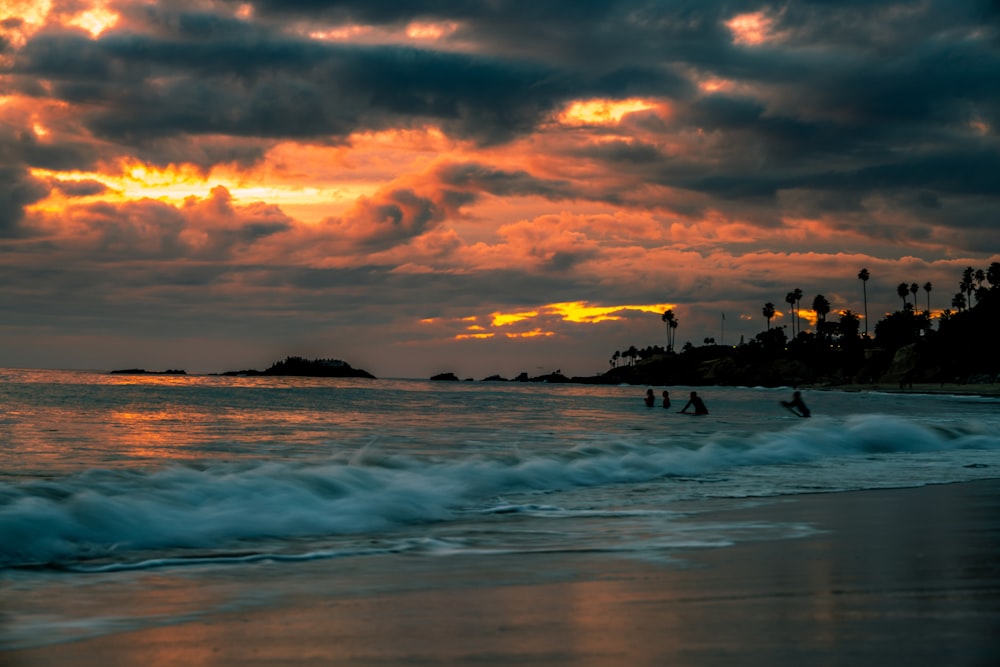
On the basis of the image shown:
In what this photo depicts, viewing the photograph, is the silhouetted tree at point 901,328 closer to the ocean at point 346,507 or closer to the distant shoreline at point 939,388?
the distant shoreline at point 939,388

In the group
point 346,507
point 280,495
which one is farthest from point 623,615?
point 280,495

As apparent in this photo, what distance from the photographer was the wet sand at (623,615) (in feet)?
→ 16.1

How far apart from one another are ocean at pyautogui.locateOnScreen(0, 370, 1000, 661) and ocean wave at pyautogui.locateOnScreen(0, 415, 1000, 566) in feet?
0.14

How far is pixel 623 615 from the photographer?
19.2 ft

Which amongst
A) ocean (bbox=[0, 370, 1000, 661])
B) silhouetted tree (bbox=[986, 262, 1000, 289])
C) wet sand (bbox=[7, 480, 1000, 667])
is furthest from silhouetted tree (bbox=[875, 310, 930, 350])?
wet sand (bbox=[7, 480, 1000, 667])

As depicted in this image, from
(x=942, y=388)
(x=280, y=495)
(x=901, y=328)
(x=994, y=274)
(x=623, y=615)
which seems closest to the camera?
(x=623, y=615)

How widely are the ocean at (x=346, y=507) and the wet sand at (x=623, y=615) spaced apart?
0.62ft

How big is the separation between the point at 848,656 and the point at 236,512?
28.1 feet

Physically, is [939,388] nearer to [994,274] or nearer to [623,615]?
[994,274]

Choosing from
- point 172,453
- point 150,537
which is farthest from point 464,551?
point 172,453

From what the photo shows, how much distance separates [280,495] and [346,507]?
3.37ft

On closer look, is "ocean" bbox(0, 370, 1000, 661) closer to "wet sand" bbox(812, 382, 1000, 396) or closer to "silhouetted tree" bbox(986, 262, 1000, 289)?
"wet sand" bbox(812, 382, 1000, 396)

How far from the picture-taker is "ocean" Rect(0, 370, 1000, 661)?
7285mm

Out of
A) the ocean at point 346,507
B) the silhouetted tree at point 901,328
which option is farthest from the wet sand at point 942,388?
the ocean at point 346,507
